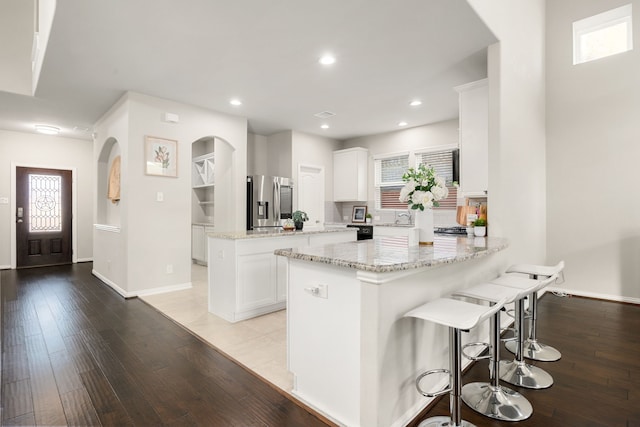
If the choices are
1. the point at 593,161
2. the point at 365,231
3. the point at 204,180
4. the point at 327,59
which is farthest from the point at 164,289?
the point at 593,161

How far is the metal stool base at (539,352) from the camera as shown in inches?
99.2

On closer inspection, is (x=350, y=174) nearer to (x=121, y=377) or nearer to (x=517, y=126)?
(x=517, y=126)

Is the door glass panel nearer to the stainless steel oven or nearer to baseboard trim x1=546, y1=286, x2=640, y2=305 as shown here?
the stainless steel oven

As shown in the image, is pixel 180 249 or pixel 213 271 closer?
pixel 213 271

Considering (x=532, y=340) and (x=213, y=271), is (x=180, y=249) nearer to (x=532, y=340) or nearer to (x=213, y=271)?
(x=213, y=271)

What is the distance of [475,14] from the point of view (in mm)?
2621

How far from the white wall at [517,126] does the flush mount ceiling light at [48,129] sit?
723cm

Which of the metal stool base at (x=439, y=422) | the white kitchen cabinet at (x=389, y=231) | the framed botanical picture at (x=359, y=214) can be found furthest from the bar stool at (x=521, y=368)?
the framed botanical picture at (x=359, y=214)

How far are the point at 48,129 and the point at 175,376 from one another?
634cm

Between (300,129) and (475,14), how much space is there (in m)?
4.09

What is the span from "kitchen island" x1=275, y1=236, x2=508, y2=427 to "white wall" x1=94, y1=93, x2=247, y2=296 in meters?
3.17

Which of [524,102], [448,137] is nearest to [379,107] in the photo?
[448,137]

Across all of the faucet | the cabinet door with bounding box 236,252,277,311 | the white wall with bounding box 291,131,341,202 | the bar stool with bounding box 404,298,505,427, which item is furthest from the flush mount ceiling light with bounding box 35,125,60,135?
the bar stool with bounding box 404,298,505,427

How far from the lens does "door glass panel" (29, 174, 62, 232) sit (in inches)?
258
